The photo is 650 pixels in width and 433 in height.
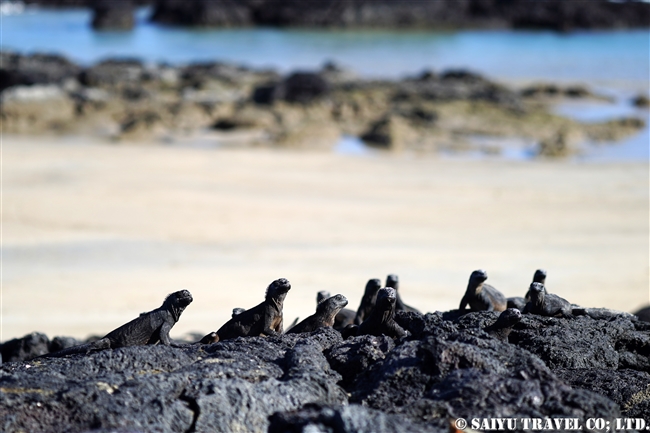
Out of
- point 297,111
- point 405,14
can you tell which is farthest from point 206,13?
point 297,111

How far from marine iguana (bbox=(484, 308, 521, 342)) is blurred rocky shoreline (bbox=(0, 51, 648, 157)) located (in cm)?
1585

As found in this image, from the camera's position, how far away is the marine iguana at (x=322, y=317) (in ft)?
20.4

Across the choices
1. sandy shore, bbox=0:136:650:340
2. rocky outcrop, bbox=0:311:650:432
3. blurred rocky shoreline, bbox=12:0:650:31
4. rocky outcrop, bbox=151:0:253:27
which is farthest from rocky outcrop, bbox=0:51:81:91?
blurred rocky shoreline, bbox=12:0:650:31

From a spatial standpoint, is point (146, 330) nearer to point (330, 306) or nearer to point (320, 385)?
point (330, 306)

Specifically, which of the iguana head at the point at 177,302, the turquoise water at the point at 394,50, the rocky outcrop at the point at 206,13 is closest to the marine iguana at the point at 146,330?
the iguana head at the point at 177,302

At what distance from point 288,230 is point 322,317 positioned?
25.8ft

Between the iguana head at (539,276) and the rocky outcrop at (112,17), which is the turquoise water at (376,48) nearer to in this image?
the rocky outcrop at (112,17)

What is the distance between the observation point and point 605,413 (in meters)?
4.15

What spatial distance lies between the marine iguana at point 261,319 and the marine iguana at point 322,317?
17 cm

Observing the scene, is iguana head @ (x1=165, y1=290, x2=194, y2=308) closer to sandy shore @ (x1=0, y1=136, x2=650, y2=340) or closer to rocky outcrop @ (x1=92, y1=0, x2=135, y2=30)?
sandy shore @ (x1=0, y1=136, x2=650, y2=340)

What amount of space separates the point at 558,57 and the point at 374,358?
46570 millimetres

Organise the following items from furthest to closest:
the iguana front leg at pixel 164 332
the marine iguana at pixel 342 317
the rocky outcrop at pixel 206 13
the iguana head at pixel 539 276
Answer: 1. the rocky outcrop at pixel 206 13
2. the marine iguana at pixel 342 317
3. the iguana head at pixel 539 276
4. the iguana front leg at pixel 164 332

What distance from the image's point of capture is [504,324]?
5.48 metres

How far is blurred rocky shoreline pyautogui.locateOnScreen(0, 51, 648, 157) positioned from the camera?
73.0 feet
